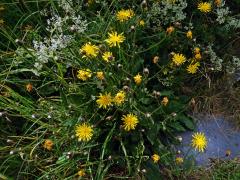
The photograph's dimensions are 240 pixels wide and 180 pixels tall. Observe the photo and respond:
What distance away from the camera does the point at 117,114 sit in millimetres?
2936

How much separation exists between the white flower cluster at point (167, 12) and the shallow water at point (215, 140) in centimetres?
68

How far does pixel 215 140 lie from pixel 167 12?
877 millimetres

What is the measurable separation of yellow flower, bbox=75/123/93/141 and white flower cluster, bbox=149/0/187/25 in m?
0.82

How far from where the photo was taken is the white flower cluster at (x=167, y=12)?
3.09m

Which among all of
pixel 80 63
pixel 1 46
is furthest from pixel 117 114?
pixel 1 46

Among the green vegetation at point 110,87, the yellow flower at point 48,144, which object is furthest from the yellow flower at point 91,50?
the yellow flower at point 48,144

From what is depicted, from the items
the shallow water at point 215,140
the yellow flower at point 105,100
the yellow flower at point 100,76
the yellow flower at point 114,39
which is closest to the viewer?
the yellow flower at point 100,76

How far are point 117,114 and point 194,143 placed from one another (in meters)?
0.48

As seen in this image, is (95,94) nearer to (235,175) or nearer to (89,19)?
(89,19)

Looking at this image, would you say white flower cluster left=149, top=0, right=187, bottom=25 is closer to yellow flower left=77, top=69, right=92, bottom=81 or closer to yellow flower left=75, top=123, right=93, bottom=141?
yellow flower left=77, top=69, right=92, bottom=81

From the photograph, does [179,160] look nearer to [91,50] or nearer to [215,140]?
[215,140]

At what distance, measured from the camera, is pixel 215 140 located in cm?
321

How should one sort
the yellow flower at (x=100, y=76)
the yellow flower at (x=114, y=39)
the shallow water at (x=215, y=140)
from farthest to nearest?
the shallow water at (x=215, y=140)
the yellow flower at (x=114, y=39)
the yellow flower at (x=100, y=76)

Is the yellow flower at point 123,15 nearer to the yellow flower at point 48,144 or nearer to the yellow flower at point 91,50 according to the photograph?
the yellow flower at point 91,50
